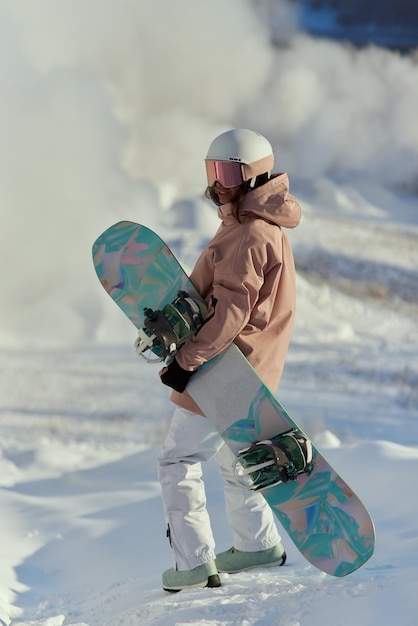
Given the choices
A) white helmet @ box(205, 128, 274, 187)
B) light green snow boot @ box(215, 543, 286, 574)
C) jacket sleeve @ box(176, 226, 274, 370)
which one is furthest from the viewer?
light green snow boot @ box(215, 543, 286, 574)

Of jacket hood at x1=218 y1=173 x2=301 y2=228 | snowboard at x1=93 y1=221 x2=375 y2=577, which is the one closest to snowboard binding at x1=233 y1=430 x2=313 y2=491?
snowboard at x1=93 y1=221 x2=375 y2=577

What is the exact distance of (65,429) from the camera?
17.5ft

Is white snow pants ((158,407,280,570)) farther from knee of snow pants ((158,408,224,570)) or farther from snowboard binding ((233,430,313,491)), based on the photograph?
snowboard binding ((233,430,313,491))

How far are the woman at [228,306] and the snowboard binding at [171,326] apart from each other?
0.03m

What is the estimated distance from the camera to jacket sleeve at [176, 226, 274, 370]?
1.95 metres

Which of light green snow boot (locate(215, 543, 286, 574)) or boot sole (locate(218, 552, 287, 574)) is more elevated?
light green snow boot (locate(215, 543, 286, 574))

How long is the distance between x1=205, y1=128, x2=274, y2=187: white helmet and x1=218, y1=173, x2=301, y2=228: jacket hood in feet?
0.14

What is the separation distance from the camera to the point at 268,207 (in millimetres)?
2039

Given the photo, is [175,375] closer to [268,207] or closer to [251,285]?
[251,285]

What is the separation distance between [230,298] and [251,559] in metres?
0.82

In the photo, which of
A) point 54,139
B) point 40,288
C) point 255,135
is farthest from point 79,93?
point 255,135

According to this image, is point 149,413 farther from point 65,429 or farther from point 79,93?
point 79,93

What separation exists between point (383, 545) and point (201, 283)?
928 millimetres

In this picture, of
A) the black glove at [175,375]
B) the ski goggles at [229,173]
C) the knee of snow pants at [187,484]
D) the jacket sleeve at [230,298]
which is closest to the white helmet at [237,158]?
the ski goggles at [229,173]
